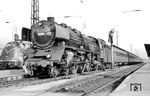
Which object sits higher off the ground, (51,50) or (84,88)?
(51,50)

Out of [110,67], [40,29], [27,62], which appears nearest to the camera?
[27,62]

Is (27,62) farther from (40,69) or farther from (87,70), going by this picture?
(87,70)

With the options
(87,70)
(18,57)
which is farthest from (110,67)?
(18,57)

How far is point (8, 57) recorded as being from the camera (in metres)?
24.0

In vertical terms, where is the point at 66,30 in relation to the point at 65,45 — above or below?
above

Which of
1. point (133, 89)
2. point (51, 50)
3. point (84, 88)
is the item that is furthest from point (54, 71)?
point (133, 89)

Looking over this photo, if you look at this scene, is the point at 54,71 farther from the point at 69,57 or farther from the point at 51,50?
the point at 69,57

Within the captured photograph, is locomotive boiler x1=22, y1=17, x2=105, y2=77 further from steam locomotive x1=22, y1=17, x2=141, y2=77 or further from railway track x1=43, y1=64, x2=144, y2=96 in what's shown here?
railway track x1=43, y1=64, x2=144, y2=96

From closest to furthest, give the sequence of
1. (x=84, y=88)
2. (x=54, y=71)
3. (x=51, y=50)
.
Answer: (x=84, y=88) → (x=54, y=71) → (x=51, y=50)

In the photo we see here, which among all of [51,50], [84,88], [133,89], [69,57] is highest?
[51,50]

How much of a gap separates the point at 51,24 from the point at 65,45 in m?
1.83

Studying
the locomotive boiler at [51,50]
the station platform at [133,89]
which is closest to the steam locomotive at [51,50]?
the locomotive boiler at [51,50]

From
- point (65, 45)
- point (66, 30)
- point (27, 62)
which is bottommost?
point (27, 62)

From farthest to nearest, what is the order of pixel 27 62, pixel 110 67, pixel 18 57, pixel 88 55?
1. pixel 110 67
2. pixel 18 57
3. pixel 88 55
4. pixel 27 62
